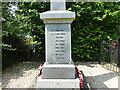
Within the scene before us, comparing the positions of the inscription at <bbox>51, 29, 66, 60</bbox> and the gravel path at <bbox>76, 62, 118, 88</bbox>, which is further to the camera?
the gravel path at <bbox>76, 62, 118, 88</bbox>

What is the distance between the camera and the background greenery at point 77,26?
5.90 meters

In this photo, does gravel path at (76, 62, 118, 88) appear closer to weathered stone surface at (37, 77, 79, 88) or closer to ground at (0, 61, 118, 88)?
ground at (0, 61, 118, 88)

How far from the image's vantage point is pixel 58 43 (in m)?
3.44

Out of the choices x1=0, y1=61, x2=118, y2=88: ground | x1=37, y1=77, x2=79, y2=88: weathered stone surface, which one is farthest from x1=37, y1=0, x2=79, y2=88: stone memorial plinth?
x1=0, y1=61, x2=118, y2=88: ground

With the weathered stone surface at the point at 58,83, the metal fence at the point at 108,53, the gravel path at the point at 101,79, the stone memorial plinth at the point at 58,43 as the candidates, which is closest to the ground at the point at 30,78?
the gravel path at the point at 101,79

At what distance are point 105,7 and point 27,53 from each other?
504 centimetres

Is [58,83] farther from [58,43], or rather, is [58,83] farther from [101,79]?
[101,79]

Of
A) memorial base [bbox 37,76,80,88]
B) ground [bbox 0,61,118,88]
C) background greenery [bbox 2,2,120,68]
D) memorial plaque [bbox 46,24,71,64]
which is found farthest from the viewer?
background greenery [bbox 2,2,120,68]

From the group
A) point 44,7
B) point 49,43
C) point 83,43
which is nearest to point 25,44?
point 44,7

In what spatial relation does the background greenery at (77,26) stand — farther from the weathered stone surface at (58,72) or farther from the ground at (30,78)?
the weathered stone surface at (58,72)

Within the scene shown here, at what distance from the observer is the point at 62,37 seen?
3.43 metres

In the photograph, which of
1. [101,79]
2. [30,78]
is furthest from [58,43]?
[101,79]

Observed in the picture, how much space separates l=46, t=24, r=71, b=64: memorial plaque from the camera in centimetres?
342

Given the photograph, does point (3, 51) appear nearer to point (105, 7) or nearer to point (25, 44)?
point (25, 44)
